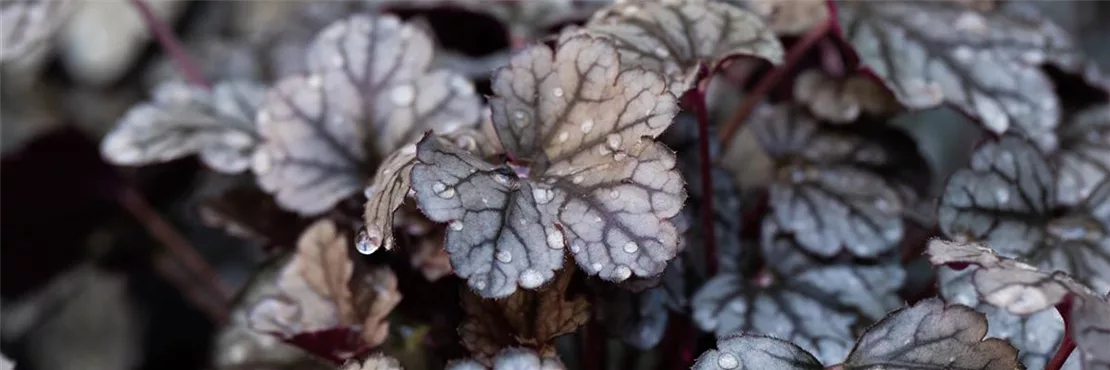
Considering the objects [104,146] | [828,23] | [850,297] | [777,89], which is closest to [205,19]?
[104,146]

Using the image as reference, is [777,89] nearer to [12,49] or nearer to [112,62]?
[12,49]

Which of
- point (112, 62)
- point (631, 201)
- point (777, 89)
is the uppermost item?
point (631, 201)

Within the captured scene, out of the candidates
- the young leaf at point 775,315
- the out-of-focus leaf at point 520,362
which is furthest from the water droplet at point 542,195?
the young leaf at point 775,315

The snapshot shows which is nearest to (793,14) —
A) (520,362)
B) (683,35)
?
(683,35)

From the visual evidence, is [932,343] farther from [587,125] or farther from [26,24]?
[26,24]

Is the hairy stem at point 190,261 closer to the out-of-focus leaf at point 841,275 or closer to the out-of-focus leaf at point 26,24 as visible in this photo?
the out-of-focus leaf at point 26,24

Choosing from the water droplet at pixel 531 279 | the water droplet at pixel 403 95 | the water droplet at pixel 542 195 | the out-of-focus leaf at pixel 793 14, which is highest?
the water droplet at pixel 542 195
